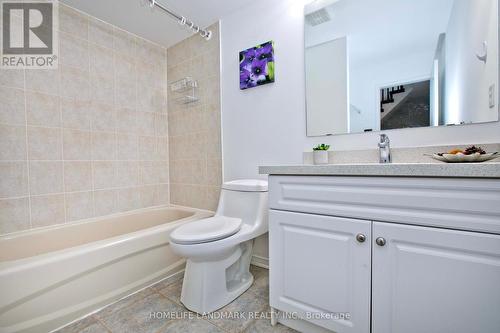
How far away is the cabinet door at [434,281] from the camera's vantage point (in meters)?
0.70

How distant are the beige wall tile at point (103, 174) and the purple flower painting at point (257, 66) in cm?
139

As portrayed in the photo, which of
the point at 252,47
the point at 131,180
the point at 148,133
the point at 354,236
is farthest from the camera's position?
the point at 148,133

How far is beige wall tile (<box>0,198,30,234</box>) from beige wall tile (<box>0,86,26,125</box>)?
0.55m

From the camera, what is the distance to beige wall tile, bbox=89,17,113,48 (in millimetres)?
1915

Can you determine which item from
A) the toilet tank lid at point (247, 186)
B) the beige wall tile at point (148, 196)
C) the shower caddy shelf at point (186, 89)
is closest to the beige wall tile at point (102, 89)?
the shower caddy shelf at point (186, 89)

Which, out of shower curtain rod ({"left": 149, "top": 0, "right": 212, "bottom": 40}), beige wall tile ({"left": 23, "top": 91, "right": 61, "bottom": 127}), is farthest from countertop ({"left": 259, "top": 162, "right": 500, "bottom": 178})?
beige wall tile ({"left": 23, "top": 91, "right": 61, "bottom": 127})

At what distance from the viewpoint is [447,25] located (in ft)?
3.84

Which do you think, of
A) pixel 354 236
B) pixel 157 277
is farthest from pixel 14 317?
pixel 354 236

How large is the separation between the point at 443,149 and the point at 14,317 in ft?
7.45

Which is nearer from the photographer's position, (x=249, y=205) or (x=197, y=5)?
(x=249, y=205)

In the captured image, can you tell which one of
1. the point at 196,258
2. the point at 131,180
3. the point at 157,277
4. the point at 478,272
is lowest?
the point at 157,277

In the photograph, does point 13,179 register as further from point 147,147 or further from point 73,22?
point 73,22

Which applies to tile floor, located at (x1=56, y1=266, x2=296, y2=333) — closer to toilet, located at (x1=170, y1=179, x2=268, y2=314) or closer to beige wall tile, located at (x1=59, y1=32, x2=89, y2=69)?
toilet, located at (x1=170, y1=179, x2=268, y2=314)

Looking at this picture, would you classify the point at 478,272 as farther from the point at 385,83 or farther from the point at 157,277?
the point at 157,277
